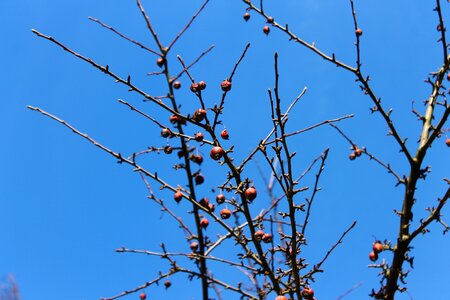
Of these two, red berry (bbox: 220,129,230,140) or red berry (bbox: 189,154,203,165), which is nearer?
red berry (bbox: 220,129,230,140)

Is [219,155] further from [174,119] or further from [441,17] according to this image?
[441,17]

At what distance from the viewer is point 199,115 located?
2678 mm

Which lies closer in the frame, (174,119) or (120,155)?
(120,155)

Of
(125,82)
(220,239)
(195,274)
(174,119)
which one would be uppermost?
(174,119)

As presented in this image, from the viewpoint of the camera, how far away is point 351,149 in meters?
4.56

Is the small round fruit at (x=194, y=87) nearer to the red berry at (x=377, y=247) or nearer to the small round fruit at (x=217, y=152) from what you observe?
the small round fruit at (x=217, y=152)

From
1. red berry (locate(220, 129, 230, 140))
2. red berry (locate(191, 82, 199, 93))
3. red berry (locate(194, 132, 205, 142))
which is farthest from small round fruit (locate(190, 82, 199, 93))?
red berry (locate(220, 129, 230, 140))

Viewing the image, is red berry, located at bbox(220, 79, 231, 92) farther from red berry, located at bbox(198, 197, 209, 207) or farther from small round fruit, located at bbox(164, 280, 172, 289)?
small round fruit, located at bbox(164, 280, 172, 289)

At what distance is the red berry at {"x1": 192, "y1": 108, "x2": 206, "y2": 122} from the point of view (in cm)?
264

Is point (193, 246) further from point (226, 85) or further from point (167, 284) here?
point (226, 85)

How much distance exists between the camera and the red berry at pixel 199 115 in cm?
264

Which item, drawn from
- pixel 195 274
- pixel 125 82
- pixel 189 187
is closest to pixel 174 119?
pixel 189 187

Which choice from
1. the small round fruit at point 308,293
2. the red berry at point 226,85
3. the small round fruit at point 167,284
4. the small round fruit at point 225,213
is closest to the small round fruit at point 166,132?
the red berry at point 226,85

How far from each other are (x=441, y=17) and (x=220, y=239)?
2.38 m
